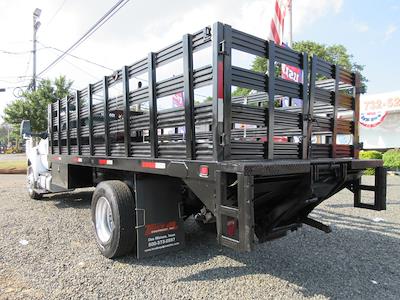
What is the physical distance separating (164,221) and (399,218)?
15.5 feet

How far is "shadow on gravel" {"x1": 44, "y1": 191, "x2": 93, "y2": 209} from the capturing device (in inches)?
314

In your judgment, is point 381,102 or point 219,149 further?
point 381,102

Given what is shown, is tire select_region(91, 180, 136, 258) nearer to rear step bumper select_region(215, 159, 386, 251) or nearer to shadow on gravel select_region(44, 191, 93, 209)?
rear step bumper select_region(215, 159, 386, 251)

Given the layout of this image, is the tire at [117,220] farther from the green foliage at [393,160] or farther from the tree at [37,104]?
the tree at [37,104]

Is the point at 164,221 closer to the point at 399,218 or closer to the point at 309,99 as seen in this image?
the point at 309,99

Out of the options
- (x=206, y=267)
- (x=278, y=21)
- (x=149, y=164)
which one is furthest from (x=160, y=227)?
(x=278, y=21)

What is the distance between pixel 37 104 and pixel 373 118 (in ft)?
68.6

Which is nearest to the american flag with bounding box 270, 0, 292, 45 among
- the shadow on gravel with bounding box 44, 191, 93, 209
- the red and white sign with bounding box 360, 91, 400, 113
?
the shadow on gravel with bounding box 44, 191, 93, 209

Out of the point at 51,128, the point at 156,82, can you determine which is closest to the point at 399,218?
the point at 156,82

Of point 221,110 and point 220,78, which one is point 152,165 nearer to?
point 221,110

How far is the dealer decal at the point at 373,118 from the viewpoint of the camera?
18.9 meters

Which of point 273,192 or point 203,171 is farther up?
point 203,171

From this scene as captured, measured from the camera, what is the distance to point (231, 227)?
3051mm

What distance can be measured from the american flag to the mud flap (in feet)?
18.3
